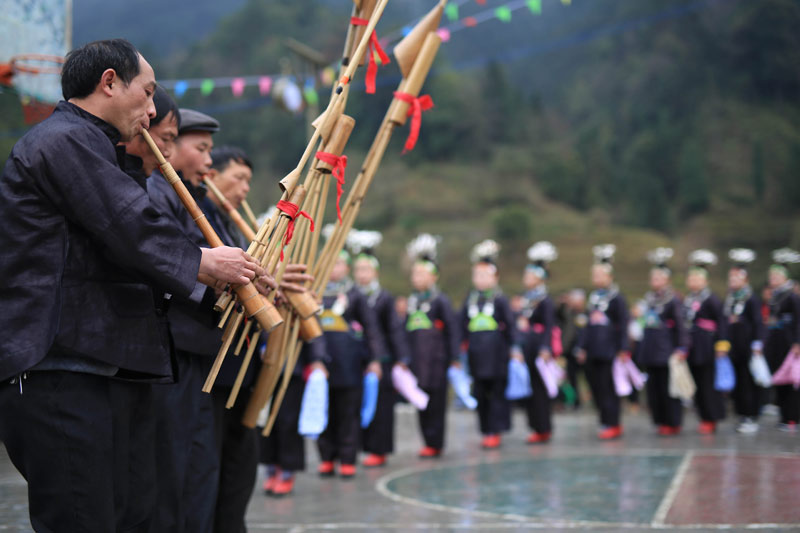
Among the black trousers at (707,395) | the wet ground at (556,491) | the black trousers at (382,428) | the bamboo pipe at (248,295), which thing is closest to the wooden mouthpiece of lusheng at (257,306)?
the bamboo pipe at (248,295)

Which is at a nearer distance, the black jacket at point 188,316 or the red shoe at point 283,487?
the black jacket at point 188,316

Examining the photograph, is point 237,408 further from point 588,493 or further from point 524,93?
point 524,93

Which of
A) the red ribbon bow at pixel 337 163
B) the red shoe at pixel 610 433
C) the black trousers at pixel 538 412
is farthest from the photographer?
the red shoe at pixel 610 433

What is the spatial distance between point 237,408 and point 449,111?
62289mm

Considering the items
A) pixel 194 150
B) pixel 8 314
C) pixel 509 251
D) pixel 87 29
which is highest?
pixel 87 29

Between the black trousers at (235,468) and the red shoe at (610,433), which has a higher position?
the black trousers at (235,468)

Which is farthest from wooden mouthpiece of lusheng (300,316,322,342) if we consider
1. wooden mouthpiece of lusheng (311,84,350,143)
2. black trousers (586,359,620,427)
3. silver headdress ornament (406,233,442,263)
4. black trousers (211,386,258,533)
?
black trousers (586,359,620,427)

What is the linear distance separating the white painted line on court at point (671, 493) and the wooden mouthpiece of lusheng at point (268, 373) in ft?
8.89

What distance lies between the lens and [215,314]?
12.4 feet

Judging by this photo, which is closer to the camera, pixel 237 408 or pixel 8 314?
pixel 8 314

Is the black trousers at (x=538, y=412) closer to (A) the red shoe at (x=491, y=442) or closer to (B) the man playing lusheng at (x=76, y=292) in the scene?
(A) the red shoe at (x=491, y=442)

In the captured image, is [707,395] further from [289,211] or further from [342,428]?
[289,211]

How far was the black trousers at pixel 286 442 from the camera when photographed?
7.45m

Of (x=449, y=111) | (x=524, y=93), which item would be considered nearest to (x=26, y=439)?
(x=449, y=111)
